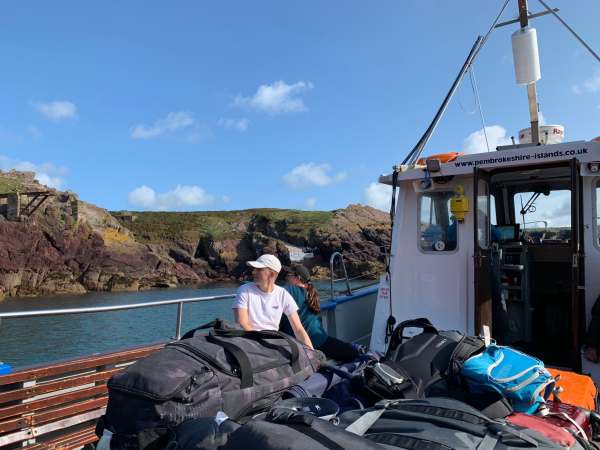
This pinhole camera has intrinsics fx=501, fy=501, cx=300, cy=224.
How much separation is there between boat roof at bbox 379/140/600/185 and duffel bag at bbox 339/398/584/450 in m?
3.61

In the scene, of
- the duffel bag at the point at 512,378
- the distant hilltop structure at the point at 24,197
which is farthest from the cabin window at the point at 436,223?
the distant hilltop structure at the point at 24,197

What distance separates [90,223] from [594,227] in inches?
2521

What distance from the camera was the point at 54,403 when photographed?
3518 mm

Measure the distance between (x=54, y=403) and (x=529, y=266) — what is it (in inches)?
225

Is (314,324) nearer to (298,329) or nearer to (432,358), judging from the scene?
(298,329)

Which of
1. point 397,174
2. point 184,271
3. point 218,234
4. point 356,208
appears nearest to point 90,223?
point 184,271

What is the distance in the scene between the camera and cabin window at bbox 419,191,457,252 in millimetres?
5727

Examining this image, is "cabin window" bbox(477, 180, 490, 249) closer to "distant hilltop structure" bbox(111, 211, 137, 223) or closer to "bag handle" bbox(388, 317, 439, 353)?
"bag handle" bbox(388, 317, 439, 353)

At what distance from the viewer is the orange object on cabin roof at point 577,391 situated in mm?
3001

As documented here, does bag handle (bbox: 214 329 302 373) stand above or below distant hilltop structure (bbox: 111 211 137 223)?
below

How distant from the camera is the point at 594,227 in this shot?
5113 millimetres

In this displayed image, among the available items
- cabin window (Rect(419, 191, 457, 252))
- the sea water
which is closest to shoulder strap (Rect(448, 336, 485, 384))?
cabin window (Rect(419, 191, 457, 252))

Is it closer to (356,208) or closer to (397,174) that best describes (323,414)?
(397,174)

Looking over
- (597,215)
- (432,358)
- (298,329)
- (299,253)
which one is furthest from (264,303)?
(299,253)
